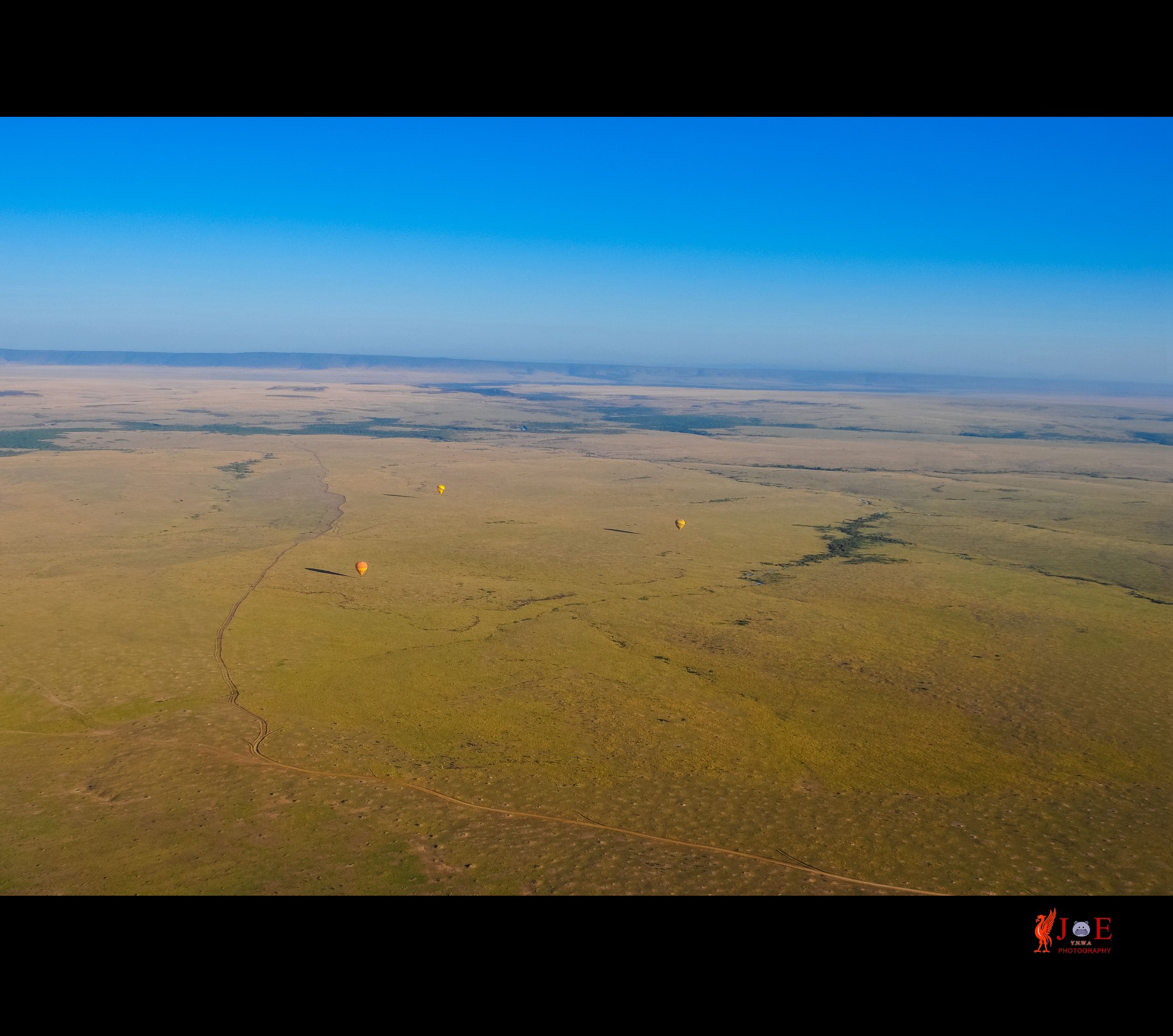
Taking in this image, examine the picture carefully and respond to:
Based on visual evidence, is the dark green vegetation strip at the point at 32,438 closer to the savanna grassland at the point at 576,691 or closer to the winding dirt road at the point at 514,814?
the savanna grassland at the point at 576,691

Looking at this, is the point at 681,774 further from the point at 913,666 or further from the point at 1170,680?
the point at 1170,680

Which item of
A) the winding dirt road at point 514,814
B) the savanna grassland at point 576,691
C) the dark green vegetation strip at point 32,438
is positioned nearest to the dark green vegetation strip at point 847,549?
the savanna grassland at point 576,691

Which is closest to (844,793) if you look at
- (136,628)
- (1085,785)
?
(1085,785)
